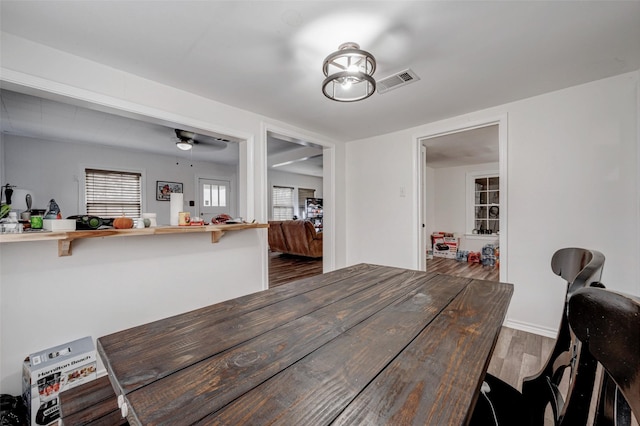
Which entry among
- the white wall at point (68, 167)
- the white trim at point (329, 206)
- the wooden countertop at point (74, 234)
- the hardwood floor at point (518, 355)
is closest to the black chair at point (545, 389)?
the hardwood floor at point (518, 355)

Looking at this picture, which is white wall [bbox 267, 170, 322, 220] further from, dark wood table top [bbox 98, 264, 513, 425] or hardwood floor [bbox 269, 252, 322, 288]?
dark wood table top [bbox 98, 264, 513, 425]

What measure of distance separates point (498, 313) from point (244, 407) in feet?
3.35

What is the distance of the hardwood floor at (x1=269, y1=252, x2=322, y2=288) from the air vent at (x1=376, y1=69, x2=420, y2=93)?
297 cm

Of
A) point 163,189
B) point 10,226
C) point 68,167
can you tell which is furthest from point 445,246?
point 68,167

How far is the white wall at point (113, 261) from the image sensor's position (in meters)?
1.65

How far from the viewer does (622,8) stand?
141 centimetres

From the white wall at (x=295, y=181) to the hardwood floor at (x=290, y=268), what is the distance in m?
2.10

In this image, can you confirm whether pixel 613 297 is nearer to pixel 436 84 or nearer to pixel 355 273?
pixel 355 273

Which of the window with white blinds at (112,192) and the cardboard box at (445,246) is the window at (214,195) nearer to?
the window with white blinds at (112,192)

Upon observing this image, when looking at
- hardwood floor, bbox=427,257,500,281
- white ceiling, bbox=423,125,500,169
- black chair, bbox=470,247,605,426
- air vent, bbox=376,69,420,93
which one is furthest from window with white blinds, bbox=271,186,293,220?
black chair, bbox=470,247,605,426

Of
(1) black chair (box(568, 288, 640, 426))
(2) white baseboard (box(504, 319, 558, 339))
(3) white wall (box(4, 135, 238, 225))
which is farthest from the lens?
(3) white wall (box(4, 135, 238, 225))

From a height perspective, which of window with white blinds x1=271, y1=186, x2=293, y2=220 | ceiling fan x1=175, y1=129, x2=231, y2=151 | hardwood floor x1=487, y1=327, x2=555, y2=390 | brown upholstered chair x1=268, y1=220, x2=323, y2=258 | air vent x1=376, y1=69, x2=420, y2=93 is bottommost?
hardwood floor x1=487, y1=327, x2=555, y2=390

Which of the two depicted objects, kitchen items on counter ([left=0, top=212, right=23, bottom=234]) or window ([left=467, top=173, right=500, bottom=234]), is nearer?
kitchen items on counter ([left=0, top=212, right=23, bottom=234])

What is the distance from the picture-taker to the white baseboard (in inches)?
95.8
